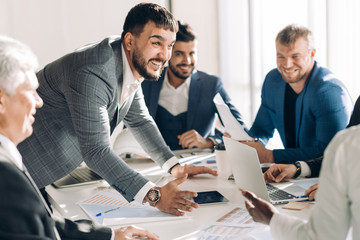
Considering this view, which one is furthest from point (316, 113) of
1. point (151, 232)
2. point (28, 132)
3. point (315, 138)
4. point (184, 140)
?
point (28, 132)

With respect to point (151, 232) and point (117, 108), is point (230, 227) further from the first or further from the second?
point (117, 108)

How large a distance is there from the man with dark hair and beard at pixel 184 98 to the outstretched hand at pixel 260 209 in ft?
6.88

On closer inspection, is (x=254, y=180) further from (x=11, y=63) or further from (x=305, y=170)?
(x=11, y=63)

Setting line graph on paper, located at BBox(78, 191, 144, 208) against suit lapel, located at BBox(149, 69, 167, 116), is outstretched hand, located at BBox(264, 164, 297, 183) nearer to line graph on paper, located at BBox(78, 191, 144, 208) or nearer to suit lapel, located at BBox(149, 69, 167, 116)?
line graph on paper, located at BBox(78, 191, 144, 208)

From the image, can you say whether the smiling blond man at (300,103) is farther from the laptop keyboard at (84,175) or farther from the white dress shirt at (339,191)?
the white dress shirt at (339,191)

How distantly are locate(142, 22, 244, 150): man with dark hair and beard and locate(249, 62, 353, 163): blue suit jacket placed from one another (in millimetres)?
654

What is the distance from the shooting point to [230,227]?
1529 millimetres

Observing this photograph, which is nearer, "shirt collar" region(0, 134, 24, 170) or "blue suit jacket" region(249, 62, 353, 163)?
"shirt collar" region(0, 134, 24, 170)

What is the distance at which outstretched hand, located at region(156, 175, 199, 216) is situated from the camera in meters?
1.70

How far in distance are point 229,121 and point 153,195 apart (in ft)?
2.76

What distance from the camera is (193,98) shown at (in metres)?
3.43

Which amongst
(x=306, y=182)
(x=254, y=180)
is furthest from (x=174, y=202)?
(x=306, y=182)

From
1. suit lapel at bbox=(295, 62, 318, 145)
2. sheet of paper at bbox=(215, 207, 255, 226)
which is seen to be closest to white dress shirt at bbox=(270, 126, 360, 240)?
sheet of paper at bbox=(215, 207, 255, 226)

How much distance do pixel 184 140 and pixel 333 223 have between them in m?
1.90
